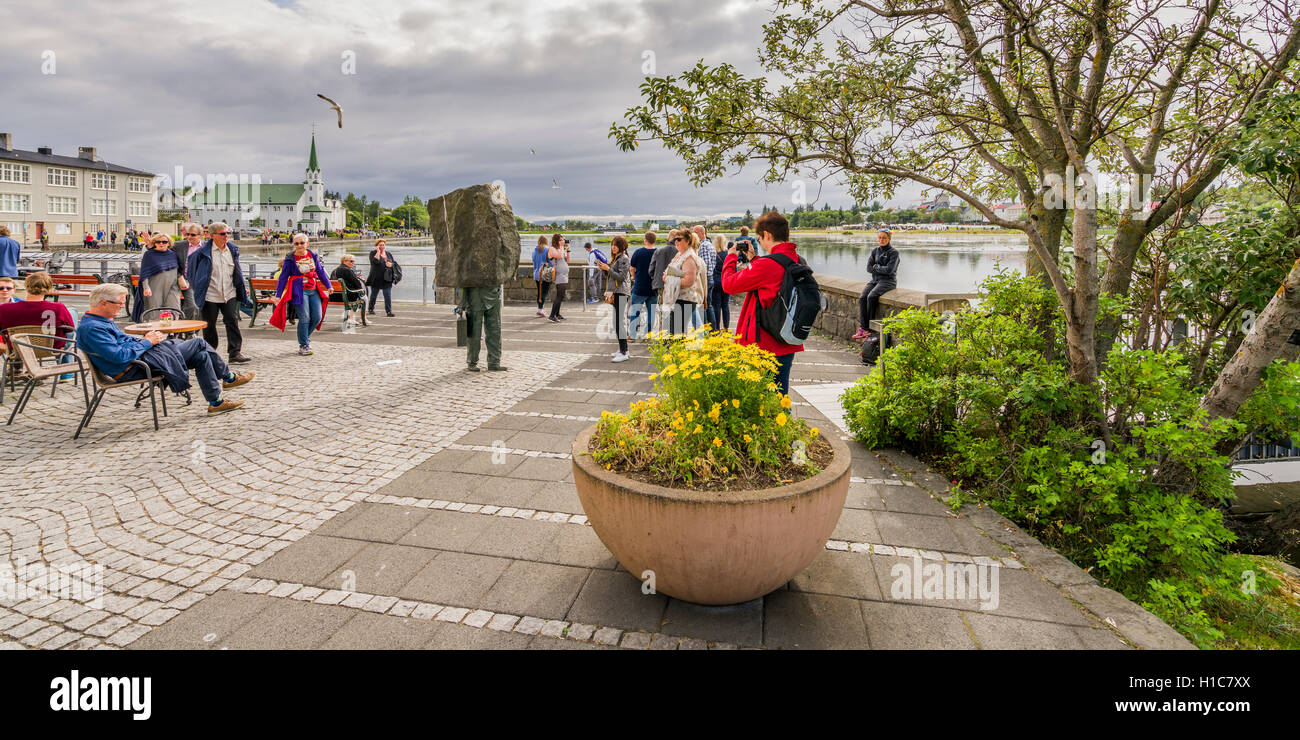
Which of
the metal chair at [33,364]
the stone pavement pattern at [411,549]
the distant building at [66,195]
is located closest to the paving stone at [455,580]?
the stone pavement pattern at [411,549]

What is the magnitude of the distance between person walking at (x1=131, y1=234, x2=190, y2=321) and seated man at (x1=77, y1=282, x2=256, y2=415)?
103 inches

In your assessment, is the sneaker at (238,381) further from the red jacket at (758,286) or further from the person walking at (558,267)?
the person walking at (558,267)

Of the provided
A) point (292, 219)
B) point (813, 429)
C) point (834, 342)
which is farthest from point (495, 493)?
point (292, 219)

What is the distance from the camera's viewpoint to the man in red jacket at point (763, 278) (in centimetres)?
478

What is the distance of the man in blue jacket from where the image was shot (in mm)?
8961

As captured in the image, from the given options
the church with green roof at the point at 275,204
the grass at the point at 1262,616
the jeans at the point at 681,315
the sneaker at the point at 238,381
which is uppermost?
the church with green roof at the point at 275,204

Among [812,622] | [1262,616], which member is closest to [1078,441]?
[1262,616]

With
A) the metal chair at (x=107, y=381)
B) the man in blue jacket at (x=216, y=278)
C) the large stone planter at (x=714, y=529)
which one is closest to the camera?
the large stone planter at (x=714, y=529)

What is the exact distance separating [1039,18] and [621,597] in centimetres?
468

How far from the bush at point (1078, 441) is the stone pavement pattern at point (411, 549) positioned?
0.40m

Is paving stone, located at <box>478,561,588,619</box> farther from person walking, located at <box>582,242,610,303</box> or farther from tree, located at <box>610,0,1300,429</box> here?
person walking, located at <box>582,242,610,303</box>

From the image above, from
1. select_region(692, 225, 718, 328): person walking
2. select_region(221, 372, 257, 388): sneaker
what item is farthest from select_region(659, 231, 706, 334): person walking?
select_region(221, 372, 257, 388): sneaker

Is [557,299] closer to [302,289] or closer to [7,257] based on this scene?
[302,289]
